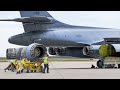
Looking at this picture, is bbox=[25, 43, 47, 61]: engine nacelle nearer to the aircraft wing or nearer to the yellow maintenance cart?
the yellow maintenance cart

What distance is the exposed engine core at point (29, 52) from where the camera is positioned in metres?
26.8

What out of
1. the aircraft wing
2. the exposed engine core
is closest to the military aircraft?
the aircraft wing

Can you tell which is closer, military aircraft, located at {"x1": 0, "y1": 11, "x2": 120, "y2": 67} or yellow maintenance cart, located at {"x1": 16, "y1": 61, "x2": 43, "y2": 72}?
yellow maintenance cart, located at {"x1": 16, "y1": 61, "x2": 43, "y2": 72}

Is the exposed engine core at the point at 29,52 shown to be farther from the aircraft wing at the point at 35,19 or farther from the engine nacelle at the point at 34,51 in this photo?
the aircraft wing at the point at 35,19

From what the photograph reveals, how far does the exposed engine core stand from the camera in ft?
87.9

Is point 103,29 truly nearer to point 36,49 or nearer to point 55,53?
point 55,53

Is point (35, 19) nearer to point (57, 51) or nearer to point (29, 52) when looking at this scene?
point (57, 51)

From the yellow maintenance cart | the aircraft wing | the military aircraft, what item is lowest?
the yellow maintenance cart

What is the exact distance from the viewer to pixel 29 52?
88.0 ft

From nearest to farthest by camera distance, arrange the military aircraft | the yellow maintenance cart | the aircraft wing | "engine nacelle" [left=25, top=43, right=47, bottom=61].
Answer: the yellow maintenance cart < "engine nacelle" [left=25, top=43, right=47, bottom=61] < the aircraft wing < the military aircraft
